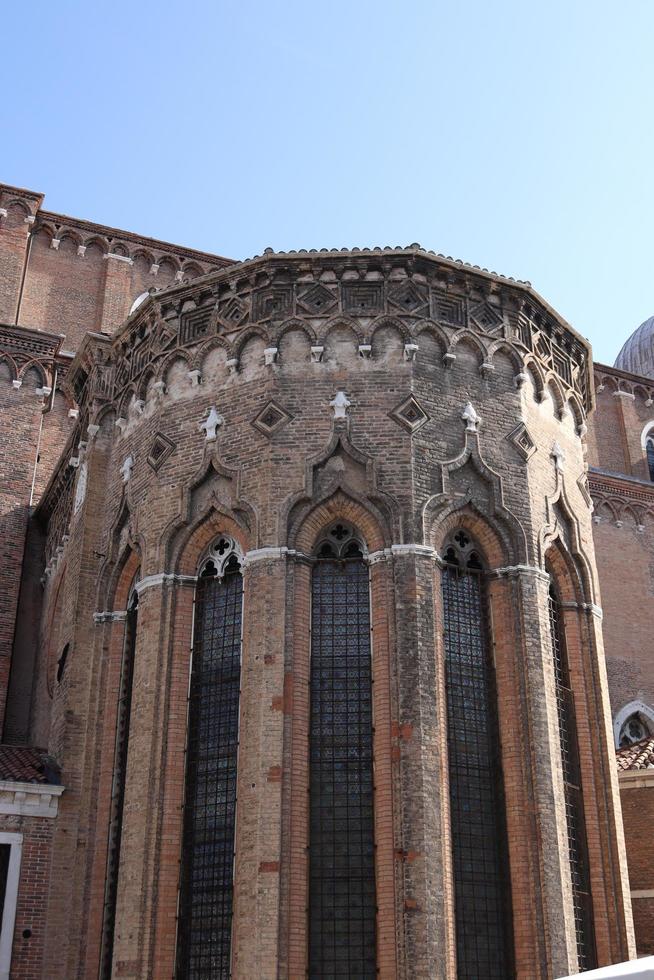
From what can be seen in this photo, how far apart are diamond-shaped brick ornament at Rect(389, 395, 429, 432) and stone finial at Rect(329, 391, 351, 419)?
633 millimetres

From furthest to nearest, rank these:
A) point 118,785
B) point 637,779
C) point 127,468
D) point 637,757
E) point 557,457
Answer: point 637,757 < point 637,779 < point 127,468 < point 557,457 < point 118,785

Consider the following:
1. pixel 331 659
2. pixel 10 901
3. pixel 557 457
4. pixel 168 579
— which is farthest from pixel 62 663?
pixel 557 457

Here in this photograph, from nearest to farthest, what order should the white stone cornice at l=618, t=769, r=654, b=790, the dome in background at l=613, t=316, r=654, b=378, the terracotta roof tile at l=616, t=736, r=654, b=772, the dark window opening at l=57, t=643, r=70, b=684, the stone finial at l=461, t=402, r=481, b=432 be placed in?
the stone finial at l=461, t=402, r=481, b=432
the dark window opening at l=57, t=643, r=70, b=684
the white stone cornice at l=618, t=769, r=654, b=790
the terracotta roof tile at l=616, t=736, r=654, b=772
the dome in background at l=613, t=316, r=654, b=378

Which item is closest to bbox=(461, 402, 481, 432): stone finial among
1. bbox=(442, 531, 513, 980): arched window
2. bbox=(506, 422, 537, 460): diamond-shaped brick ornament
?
bbox=(506, 422, 537, 460): diamond-shaped brick ornament

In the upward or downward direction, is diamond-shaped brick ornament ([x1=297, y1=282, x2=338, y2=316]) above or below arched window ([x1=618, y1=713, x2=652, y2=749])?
above

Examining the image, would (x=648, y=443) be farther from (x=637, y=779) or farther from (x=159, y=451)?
(x=159, y=451)

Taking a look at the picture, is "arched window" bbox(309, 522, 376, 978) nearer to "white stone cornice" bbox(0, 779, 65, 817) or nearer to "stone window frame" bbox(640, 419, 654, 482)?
"white stone cornice" bbox(0, 779, 65, 817)

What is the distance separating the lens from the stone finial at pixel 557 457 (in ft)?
54.9

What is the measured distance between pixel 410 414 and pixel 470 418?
0.92 metres

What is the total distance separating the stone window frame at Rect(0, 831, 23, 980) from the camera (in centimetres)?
1505

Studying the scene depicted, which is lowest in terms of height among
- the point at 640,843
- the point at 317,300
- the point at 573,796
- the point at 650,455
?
the point at 640,843

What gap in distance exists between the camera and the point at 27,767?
16.3m

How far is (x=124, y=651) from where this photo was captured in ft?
53.2

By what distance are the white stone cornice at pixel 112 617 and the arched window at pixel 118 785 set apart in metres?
0.08
